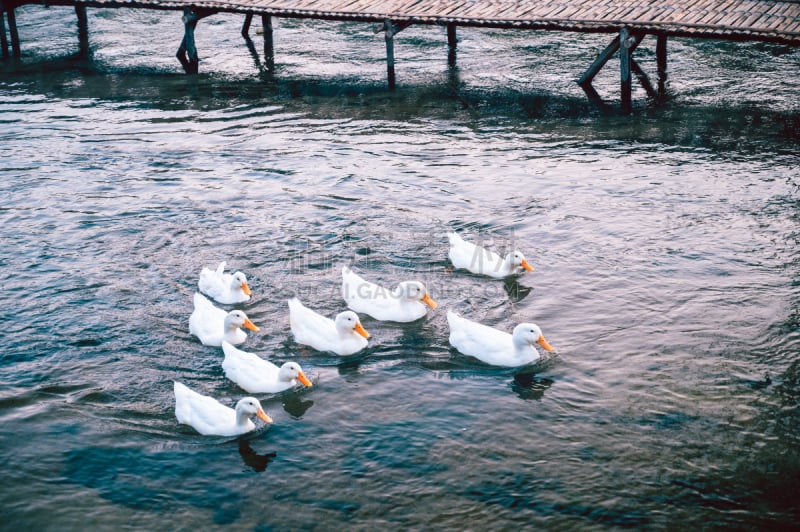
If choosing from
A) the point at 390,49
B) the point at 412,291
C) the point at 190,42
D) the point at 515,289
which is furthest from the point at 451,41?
the point at 412,291

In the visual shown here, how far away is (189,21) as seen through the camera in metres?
20.5

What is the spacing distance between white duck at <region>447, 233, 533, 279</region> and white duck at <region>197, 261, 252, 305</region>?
2712 millimetres

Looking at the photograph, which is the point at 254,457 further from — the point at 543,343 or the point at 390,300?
the point at 543,343

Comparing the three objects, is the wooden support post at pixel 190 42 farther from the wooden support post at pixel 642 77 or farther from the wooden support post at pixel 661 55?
the wooden support post at pixel 661 55

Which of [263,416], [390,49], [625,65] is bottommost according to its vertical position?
[263,416]

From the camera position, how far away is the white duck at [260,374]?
8.76m

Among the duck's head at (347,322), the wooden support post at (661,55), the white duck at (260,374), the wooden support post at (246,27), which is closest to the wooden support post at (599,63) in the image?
the wooden support post at (661,55)

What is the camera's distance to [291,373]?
28.6 feet

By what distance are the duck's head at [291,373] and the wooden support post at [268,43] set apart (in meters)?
14.2

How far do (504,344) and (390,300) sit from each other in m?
1.60

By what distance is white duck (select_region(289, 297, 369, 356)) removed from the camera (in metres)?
9.51

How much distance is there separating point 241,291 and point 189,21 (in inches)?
475

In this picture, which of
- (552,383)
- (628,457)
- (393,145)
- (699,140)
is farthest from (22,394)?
(699,140)

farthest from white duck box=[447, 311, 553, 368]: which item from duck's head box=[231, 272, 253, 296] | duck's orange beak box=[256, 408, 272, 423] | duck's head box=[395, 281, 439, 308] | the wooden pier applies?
the wooden pier
